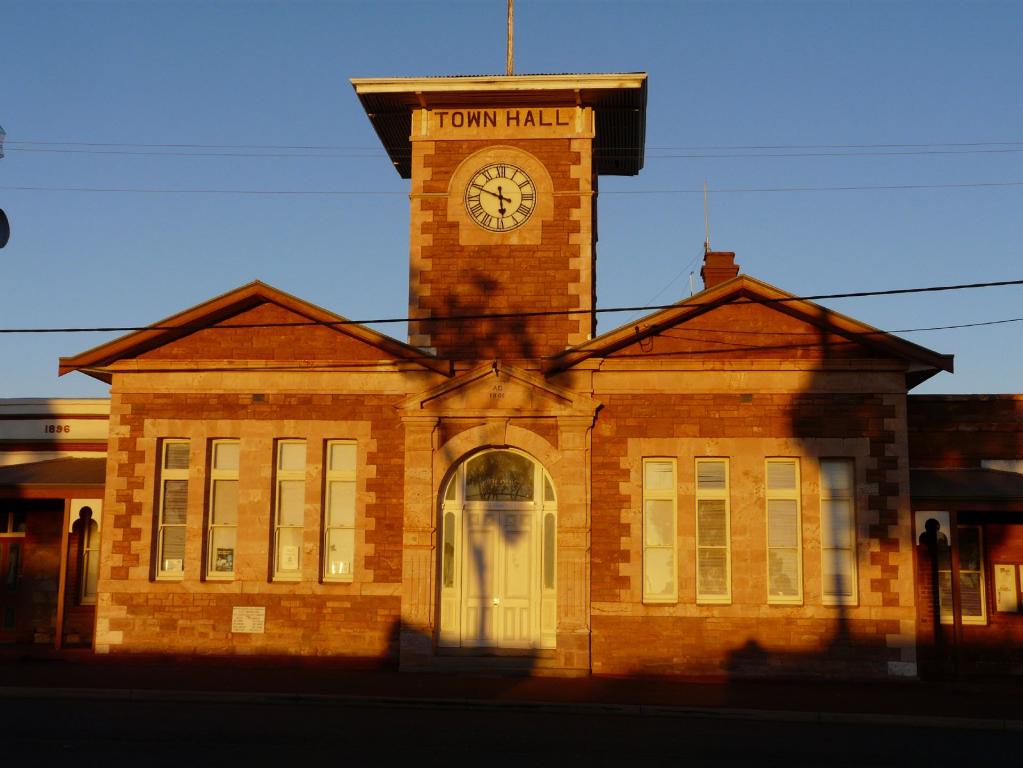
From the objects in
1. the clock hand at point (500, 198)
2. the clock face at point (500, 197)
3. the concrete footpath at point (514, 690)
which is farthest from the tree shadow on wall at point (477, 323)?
the concrete footpath at point (514, 690)

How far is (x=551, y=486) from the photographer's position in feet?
60.3

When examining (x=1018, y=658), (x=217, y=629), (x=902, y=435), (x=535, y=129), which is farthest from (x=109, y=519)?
(x=1018, y=658)

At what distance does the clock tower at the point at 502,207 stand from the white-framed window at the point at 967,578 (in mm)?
7036

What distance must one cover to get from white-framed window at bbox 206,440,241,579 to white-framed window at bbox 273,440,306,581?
69cm

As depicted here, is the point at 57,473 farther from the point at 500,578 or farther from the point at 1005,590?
the point at 1005,590

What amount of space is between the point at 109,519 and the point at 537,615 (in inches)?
282

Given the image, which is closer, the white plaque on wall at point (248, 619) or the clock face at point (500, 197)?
the white plaque on wall at point (248, 619)

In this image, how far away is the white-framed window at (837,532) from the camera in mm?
17578

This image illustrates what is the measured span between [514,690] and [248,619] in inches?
193

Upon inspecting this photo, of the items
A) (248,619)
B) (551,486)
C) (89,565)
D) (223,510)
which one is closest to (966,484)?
(551,486)

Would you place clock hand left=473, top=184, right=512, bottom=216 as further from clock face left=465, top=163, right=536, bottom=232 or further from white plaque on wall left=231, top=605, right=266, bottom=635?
white plaque on wall left=231, top=605, right=266, bottom=635

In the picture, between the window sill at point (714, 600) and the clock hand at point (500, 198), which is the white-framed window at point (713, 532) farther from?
the clock hand at point (500, 198)

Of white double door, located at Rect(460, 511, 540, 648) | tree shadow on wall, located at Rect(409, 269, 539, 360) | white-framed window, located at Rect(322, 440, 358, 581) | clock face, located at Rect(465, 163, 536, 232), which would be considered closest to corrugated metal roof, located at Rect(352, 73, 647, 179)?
clock face, located at Rect(465, 163, 536, 232)

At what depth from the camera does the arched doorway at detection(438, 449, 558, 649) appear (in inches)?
712
